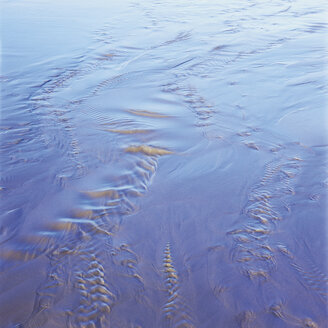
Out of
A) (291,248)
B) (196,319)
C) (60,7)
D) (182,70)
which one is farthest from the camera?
(60,7)

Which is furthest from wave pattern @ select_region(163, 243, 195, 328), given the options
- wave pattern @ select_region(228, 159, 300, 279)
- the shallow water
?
wave pattern @ select_region(228, 159, 300, 279)

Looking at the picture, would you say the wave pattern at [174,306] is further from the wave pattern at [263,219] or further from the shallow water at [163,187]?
the wave pattern at [263,219]

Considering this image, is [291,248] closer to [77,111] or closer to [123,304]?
[123,304]

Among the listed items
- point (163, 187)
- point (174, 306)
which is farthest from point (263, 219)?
point (174, 306)

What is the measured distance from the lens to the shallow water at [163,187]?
1942 millimetres

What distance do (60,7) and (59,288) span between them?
8156 mm

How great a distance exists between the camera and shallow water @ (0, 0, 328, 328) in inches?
76.5

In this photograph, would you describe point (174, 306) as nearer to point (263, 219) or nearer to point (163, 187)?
point (263, 219)

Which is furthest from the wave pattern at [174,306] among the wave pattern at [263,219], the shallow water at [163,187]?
the wave pattern at [263,219]

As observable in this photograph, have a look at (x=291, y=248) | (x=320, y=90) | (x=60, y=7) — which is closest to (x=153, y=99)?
(x=320, y=90)

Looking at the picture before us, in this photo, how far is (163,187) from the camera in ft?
9.34

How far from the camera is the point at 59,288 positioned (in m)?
1.99

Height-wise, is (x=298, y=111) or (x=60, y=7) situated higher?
(x=60, y=7)

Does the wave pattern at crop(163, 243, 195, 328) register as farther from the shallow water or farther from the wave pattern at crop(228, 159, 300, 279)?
Result: the wave pattern at crop(228, 159, 300, 279)
